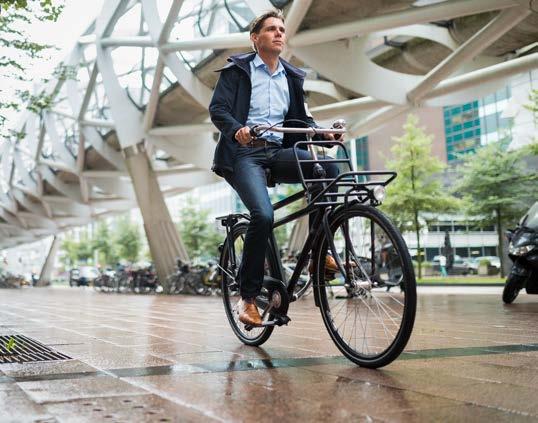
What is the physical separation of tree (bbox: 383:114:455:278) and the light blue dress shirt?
25740 millimetres

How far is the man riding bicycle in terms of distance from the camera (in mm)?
4336

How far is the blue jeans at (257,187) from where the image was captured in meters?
4.28

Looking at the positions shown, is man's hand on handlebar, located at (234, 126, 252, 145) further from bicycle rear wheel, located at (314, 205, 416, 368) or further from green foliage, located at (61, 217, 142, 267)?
green foliage, located at (61, 217, 142, 267)

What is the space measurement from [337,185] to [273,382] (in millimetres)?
1299

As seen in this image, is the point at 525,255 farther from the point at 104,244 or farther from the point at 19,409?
the point at 104,244

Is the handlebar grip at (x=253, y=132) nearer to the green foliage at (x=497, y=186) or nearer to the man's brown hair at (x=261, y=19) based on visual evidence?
the man's brown hair at (x=261, y=19)

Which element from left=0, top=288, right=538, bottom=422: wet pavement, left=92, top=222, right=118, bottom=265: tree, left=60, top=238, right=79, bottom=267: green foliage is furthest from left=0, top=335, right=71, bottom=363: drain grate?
left=60, top=238, right=79, bottom=267: green foliage

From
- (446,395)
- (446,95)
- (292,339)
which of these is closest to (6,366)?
(292,339)

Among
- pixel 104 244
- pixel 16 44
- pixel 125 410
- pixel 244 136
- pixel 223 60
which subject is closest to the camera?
pixel 125 410

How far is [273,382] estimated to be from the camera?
3.28 m

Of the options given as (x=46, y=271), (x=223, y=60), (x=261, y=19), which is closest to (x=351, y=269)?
(x=261, y=19)

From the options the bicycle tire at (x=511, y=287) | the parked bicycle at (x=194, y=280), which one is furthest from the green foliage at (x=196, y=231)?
the bicycle tire at (x=511, y=287)

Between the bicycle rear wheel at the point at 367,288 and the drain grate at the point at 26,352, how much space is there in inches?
67.6

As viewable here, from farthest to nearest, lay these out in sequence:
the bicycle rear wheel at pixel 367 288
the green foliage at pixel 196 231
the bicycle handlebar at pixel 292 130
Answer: the green foliage at pixel 196 231 → the bicycle handlebar at pixel 292 130 → the bicycle rear wheel at pixel 367 288
